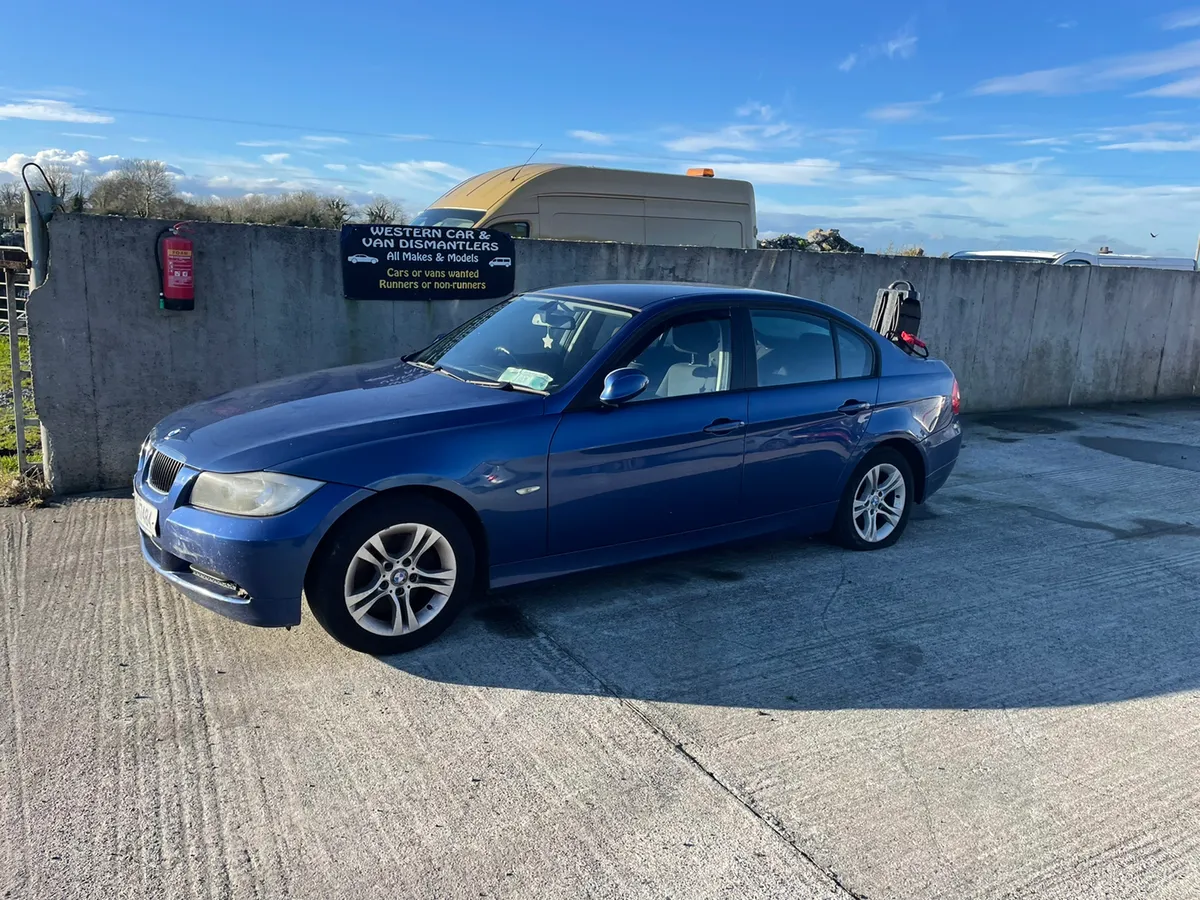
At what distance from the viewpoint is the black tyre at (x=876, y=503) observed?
5504 mm

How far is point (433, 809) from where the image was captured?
297 centimetres

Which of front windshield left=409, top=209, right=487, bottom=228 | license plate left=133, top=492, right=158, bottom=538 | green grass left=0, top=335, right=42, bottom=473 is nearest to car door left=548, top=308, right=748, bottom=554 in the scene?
license plate left=133, top=492, right=158, bottom=538

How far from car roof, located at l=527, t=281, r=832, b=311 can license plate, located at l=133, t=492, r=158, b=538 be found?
2.38 m

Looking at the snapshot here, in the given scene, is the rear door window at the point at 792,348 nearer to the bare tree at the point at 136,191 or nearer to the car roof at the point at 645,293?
the car roof at the point at 645,293

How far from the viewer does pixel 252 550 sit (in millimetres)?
3592

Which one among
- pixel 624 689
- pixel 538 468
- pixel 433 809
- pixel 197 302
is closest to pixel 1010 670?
pixel 624 689

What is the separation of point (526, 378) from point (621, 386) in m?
0.50

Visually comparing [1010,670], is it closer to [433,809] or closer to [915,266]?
[433,809]

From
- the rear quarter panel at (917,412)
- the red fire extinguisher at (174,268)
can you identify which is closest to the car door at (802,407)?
the rear quarter panel at (917,412)

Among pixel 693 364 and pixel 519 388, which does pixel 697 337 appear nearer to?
pixel 693 364

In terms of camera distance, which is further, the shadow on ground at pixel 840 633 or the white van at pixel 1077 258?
the white van at pixel 1077 258

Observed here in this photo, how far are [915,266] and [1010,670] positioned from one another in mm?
7147

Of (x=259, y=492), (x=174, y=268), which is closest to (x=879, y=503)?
(x=259, y=492)

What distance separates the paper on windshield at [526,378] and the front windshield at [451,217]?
6.72 meters
